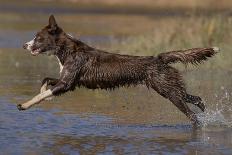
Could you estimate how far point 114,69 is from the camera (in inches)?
464

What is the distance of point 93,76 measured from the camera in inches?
468

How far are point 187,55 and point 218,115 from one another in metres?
1.04

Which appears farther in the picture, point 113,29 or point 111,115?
point 113,29

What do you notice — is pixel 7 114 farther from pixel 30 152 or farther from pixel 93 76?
A: pixel 30 152

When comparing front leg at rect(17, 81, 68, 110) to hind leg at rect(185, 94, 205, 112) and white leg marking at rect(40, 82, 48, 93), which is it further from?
hind leg at rect(185, 94, 205, 112)

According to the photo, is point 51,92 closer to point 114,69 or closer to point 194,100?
point 114,69

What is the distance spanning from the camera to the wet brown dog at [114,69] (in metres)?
11.7

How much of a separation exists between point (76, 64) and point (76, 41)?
360 mm

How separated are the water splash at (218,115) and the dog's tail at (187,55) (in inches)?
31.7

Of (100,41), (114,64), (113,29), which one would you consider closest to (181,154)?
(114,64)

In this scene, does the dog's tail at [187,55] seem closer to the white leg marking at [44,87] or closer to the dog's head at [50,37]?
the dog's head at [50,37]

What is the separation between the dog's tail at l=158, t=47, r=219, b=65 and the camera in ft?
38.6

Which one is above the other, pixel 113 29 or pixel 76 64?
pixel 113 29

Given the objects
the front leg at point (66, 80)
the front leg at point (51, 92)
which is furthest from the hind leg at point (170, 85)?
the front leg at point (51, 92)
